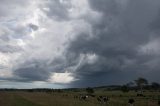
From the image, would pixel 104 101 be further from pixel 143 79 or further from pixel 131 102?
pixel 143 79

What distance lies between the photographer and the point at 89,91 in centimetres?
15612

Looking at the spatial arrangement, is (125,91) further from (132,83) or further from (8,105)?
(8,105)

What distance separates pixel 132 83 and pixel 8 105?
456ft

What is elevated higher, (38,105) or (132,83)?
(132,83)

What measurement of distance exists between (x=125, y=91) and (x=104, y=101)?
92.8 metres

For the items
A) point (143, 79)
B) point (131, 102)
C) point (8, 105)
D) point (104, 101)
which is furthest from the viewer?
point (143, 79)

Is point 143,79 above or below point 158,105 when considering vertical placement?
above

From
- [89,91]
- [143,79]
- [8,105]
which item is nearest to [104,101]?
[8,105]

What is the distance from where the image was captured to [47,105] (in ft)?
164

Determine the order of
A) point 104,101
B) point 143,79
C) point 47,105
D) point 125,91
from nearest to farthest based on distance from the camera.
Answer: point 47,105 < point 104,101 < point 125,91 < point 143,79

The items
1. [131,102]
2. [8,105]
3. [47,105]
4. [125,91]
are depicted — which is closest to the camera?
[8,105]

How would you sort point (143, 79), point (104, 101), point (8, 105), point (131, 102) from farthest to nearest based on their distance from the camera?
1. point (143, 79)
2. point (104, 101)
3. point (131, 102)
4. point (8, 105)

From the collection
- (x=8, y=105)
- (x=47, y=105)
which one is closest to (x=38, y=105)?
(x=47, y=105)

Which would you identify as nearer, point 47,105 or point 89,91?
point 47,105
